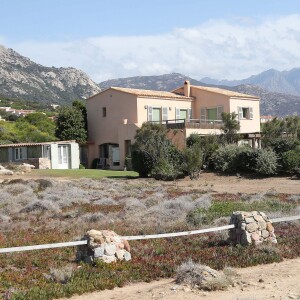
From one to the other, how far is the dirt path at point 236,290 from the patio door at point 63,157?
1464 inches

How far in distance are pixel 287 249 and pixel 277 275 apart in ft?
6.81

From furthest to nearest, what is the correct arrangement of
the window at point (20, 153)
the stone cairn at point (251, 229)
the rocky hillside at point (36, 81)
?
1. the rocky hillside at point (36, 81)
2. the window at point (20, 153)
3. the stone cairn at point (251, 229)

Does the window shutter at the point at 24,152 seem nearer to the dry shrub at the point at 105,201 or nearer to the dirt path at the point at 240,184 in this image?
the dirt path at the point at 240,184

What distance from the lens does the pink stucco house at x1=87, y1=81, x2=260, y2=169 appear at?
4588 centimetres

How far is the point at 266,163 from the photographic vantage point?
1291 inches

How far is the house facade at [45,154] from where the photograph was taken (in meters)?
43.8

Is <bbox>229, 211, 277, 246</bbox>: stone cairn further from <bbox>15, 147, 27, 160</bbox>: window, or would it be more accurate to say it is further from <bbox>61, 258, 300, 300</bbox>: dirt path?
<bbox>15, 147, 27, 160</bbox>: window

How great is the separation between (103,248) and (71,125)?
40906 mm

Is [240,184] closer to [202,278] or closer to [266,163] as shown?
[266,163]

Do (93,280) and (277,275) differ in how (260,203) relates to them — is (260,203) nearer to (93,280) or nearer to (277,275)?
(277,275)

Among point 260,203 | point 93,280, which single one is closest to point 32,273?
point 93,280

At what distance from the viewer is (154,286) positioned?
27.7 ft

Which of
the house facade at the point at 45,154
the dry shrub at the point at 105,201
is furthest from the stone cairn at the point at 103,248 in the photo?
the house facade at the point at 45,154

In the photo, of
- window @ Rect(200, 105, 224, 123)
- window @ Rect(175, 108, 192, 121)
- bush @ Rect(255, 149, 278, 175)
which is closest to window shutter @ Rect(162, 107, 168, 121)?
window @ Rect(175, 108, 192, 121)
